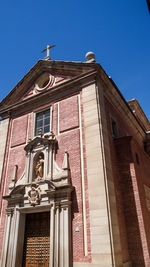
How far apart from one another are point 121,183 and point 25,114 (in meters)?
7.49

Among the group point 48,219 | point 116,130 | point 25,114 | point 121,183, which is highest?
point 25,114

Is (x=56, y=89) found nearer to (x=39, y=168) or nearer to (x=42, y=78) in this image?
(x=42, y=78)

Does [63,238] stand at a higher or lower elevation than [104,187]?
lower

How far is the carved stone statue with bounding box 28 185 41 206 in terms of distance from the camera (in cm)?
968

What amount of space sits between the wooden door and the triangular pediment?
743cm

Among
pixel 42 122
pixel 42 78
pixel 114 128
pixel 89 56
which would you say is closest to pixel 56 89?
pixel 42 122

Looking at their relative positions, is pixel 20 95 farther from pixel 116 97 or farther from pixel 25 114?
pixel 116 97

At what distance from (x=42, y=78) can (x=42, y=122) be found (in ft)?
12.0

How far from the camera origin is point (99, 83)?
1145cm

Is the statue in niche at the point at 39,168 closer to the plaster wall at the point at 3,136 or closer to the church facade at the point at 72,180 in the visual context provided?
the church facade at the point at 72,180

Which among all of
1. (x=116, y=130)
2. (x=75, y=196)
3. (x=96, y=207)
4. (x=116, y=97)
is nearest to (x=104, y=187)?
(x=96, y=207)

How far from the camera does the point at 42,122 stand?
12570 millimetres

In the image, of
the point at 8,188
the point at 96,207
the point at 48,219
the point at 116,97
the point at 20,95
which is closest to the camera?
the point at 96,207

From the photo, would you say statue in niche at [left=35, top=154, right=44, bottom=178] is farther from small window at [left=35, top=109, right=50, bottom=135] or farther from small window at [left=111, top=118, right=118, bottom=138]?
small window at [left=111, top=118, right=118, bottom=138]
